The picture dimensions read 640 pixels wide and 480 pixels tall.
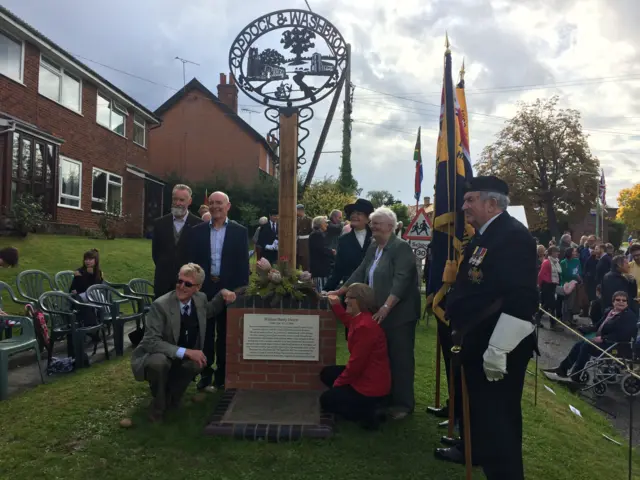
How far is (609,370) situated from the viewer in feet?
22.0

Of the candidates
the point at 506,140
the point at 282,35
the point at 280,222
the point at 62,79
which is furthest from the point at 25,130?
the point at 506,140

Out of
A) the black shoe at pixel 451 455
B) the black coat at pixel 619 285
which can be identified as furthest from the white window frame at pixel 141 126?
the black shoe at pixel 451 455

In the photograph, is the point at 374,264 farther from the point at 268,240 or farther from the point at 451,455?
the point at 268,240

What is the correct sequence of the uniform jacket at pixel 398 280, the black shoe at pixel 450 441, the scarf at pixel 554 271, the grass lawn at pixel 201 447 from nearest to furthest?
the grass lawn at pixel 201 447, the black shoe at pixel 450 441, the uniform jacket at pixel 398 280, the scarf at pixel 554 271

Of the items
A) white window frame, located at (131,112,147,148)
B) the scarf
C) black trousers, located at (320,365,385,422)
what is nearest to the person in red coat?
black trousers, located at (320,365,385,422)

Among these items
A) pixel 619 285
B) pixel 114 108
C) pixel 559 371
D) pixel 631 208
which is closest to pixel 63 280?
pixel 559 371

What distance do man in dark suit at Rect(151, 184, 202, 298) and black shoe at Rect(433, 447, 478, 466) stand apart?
9.56 feet

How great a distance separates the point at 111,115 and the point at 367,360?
19.0m

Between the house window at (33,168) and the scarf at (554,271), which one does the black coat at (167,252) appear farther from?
the house window at (33,168)

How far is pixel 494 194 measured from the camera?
3238 millimetres

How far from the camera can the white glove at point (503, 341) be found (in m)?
2.86

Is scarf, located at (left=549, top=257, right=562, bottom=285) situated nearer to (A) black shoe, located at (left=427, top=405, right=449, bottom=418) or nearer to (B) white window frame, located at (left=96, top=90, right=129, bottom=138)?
(A) black shoe, located at (left=427, top=405, right=449, bottom=418)

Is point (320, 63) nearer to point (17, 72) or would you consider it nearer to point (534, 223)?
point (17, 72)

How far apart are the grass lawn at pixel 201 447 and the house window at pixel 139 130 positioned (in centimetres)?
1938
